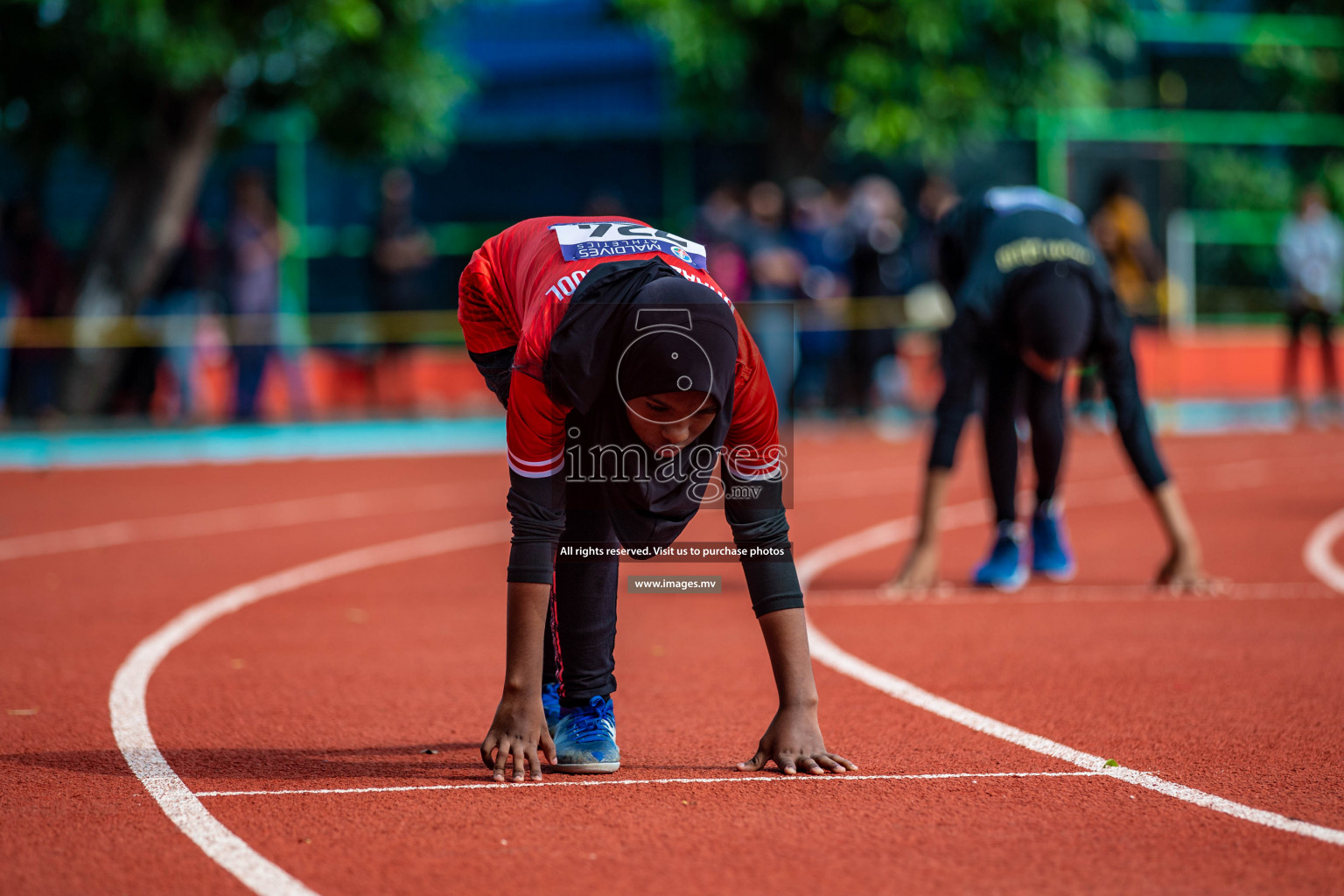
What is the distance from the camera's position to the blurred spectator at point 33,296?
54.9ft

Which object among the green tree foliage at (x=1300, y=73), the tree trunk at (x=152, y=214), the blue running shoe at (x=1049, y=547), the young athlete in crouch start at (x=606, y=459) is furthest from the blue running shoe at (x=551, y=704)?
the green tree foliage at (x=1300, y=73)

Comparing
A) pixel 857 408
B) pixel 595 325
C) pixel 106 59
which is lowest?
pixel 857 408

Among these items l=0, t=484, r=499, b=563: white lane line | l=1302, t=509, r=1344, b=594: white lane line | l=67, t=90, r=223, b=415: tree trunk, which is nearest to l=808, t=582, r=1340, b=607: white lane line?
l=1302, t=509, r=1344, b=594: white lane line

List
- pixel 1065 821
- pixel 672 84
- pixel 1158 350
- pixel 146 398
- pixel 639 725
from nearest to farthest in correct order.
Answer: pixel 1065 821, pixel 639 725, pixel 146 398, pixel 1158 350, pixel 672 84

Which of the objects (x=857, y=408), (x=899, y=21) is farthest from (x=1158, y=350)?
(x=899, y=21)

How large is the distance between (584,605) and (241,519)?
7.36 metres

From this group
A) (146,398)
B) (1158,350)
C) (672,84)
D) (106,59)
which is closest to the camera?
(106,59)

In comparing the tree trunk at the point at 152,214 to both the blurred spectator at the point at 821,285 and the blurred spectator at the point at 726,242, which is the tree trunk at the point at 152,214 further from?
the blurred spectator at the point at 821,285

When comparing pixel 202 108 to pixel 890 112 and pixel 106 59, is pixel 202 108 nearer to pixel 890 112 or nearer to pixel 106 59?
pixel 106 59

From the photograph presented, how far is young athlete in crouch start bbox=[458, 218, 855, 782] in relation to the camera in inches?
166

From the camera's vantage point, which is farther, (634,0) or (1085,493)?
(634,0)

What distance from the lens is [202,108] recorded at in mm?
17703

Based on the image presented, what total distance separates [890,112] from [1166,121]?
5.06 m

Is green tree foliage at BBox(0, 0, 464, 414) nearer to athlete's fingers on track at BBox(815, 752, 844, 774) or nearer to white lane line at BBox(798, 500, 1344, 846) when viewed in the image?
white lane line at BBox(798, 500, 1344, 846)
